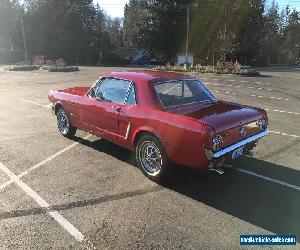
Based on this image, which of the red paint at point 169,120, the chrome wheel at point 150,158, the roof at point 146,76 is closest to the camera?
the red paint at point 169,120

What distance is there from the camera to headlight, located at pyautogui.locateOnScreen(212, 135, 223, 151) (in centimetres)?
507

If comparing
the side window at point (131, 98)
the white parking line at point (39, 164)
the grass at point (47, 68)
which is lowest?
the grass at point (47, 68)

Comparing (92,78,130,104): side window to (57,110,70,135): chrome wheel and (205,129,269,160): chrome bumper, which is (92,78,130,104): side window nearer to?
(57,110,70,135): chrome wheel

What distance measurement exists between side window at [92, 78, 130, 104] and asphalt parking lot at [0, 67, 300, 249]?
117 cm

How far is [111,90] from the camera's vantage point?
22.4 ft

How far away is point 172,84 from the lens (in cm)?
645

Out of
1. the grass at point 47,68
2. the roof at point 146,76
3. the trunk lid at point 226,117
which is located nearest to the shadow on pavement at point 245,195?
the trunk lid at point 226,117

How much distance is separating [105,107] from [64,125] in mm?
2139

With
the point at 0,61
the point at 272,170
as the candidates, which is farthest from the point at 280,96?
the point at 0,61

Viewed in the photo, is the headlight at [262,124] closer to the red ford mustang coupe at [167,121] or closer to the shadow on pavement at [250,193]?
the red ford mustang coupe at [167,121]

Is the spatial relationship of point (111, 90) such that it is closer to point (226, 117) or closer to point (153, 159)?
point (153, 159)

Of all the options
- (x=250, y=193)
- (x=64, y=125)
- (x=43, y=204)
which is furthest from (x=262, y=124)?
(x=64, y=125)

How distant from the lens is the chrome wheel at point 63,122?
8.30 meters

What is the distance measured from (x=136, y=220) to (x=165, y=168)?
1.20 meters
